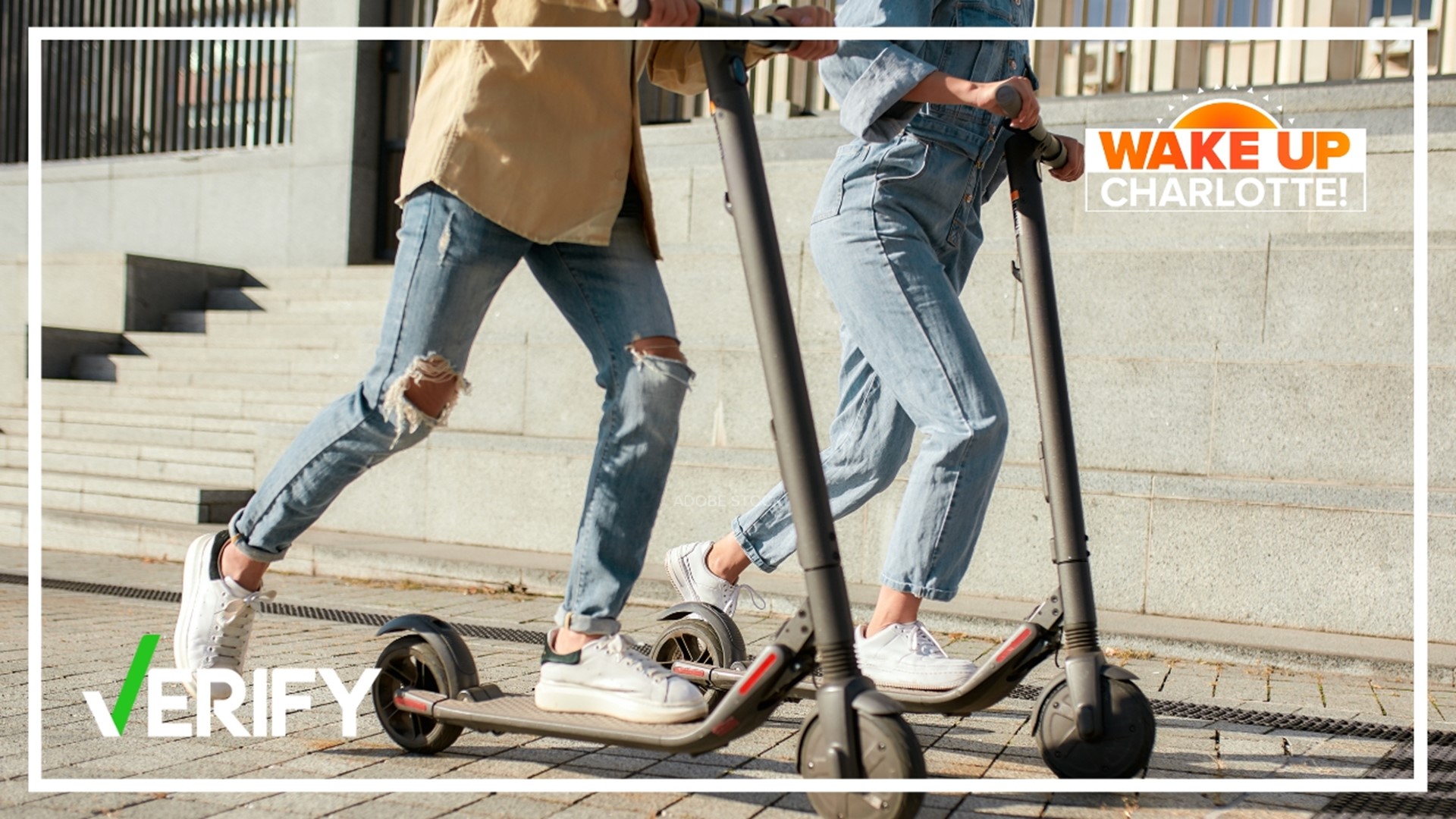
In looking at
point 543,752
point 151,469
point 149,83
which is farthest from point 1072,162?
point 149,83

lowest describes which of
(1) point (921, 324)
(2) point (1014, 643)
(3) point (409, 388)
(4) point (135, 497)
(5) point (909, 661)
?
(4) point (135, 497)

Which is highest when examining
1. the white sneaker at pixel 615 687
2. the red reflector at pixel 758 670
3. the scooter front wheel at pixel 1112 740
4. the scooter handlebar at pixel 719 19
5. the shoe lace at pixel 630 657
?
the scooter handlebar at pixel 719 19

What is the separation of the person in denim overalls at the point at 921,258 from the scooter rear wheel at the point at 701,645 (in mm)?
465

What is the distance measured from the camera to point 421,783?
2590mm

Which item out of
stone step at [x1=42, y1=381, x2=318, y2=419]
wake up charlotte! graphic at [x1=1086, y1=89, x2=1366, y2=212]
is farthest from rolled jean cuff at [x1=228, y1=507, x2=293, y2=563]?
stone step at [x1=42, y1=381, x2=318, y2=419]

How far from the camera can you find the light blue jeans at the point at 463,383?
266cm

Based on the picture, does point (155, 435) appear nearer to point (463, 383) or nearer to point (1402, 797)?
point (463, 383)

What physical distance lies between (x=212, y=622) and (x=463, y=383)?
75cm

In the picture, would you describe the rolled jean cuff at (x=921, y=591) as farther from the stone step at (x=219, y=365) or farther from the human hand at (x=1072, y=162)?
the stone step at (x=219, y=365)

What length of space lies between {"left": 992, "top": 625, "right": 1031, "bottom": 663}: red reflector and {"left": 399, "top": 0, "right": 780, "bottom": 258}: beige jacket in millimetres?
1179

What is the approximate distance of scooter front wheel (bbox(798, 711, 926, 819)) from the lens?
2.18m

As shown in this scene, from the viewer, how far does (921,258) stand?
3.01 meters
